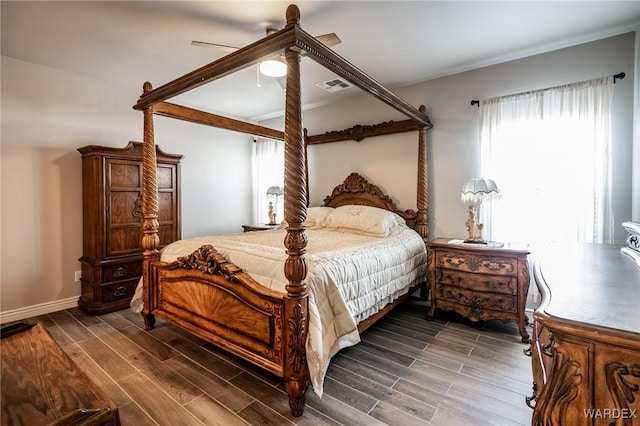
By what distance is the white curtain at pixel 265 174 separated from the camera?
5035mm

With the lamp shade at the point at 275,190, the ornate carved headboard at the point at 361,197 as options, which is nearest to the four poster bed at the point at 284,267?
the ornate carved headboard at the point at 361,197

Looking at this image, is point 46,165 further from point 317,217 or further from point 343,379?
point 343,379

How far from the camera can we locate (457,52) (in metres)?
2.99

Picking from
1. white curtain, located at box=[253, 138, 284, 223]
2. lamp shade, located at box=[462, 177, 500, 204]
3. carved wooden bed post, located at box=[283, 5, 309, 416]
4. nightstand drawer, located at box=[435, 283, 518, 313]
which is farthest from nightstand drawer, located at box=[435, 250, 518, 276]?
white curtain, located at box=[253, 138, 284, 223]

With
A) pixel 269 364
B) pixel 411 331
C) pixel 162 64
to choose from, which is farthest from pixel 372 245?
pixel 162 64

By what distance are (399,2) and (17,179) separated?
4.02 m

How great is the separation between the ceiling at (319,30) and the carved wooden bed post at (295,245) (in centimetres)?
105

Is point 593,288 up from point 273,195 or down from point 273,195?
down

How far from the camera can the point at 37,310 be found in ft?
10.6

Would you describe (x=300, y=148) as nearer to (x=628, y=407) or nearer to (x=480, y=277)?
(x=628, y=407)

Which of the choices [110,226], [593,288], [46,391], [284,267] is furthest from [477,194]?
[110,226]

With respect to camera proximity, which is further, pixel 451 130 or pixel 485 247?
pixel 451 130

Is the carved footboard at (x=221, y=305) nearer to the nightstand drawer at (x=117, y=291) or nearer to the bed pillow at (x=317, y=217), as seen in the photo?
the nightstand drawer at (x=117, y=291)

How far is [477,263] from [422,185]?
43.0 inches
